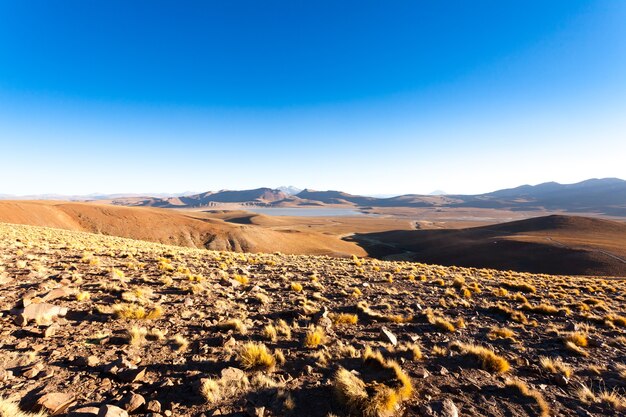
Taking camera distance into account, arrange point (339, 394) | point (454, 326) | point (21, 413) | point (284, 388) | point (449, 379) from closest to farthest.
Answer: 1. point (21, 413)
2. point (339, 394)
3. point (284, 388)
4. point (449, 379)
5. point (454, 326)

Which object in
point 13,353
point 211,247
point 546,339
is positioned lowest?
point 211,247

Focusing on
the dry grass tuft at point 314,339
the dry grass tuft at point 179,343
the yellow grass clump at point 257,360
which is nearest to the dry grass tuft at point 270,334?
the dry grass tuft at point 314,339

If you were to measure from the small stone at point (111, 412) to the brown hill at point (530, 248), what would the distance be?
5379 cm

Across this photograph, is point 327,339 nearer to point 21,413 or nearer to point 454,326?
point 454,326

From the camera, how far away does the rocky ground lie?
16.8 feet

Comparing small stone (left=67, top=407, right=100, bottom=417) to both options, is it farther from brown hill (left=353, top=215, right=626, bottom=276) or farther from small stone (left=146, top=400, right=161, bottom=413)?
brown hill (left=353, top=215, right=626, bottom=276)

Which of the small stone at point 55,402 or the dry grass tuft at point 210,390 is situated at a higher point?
the small stone at point 55,402

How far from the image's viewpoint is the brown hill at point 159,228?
181ft

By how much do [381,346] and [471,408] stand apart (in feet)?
8.95

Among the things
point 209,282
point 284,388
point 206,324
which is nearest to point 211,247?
point 209,282

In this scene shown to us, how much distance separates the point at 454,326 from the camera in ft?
32.8

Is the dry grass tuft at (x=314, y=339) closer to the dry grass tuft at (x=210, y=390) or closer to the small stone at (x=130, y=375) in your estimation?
the dry grass tuft at (x=210, y=390)

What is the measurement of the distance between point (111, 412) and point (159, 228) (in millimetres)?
63755

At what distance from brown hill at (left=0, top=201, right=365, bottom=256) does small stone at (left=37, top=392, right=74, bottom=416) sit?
52.2 m
